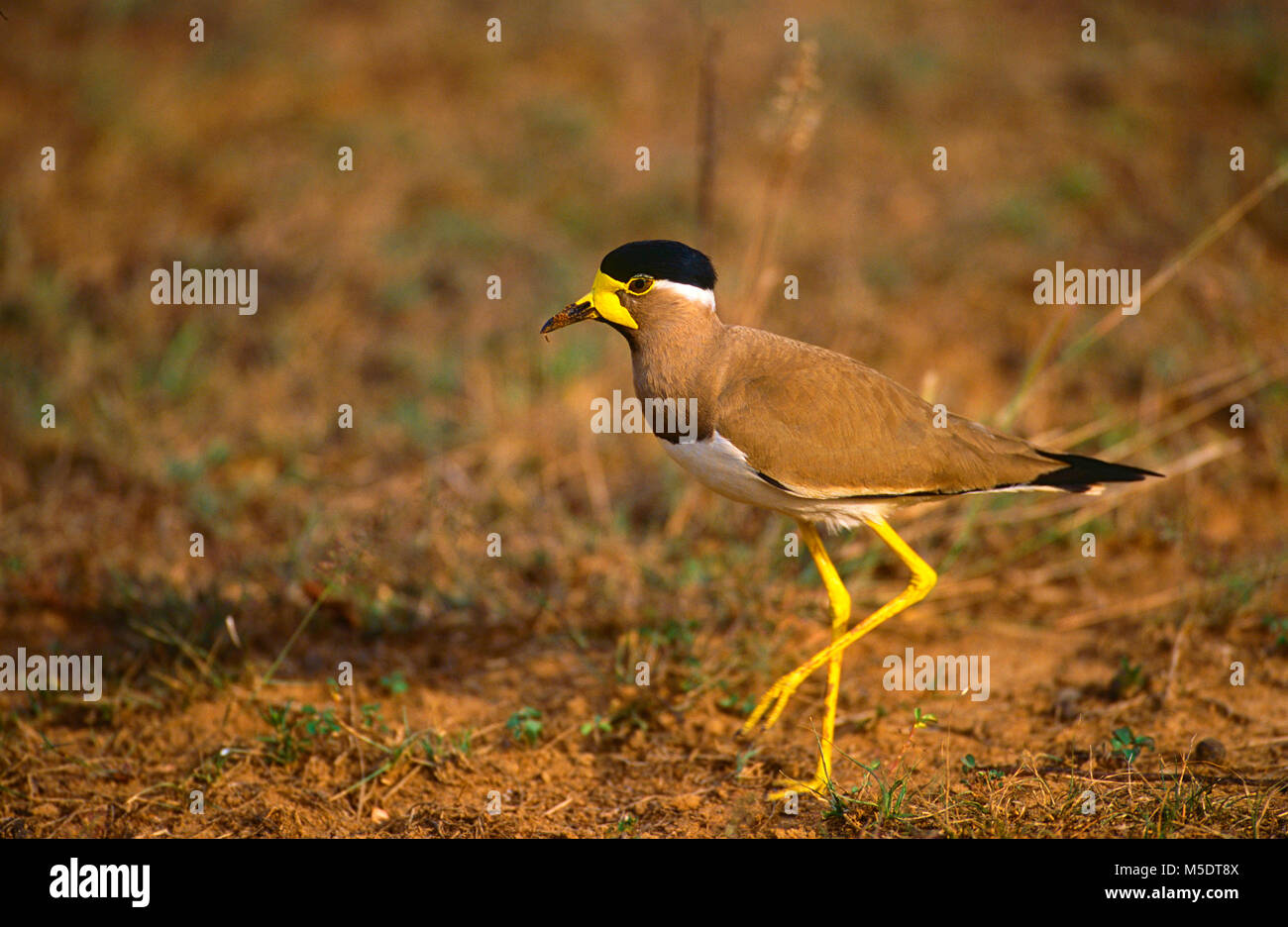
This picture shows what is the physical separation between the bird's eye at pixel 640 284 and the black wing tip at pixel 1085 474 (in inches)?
63.9

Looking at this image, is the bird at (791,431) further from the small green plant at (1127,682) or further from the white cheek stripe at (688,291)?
the small green plant at (1127,682)

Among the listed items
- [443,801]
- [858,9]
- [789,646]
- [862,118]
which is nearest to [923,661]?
[789,646]

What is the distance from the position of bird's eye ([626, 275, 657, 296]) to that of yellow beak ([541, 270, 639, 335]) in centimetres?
3

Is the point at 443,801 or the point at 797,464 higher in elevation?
the point at 797,464

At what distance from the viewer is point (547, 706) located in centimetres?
461

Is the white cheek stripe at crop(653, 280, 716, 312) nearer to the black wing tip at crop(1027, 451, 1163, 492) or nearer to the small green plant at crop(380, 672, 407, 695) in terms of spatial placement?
the black wing tip at crop(1027, 451, 1163, 492)

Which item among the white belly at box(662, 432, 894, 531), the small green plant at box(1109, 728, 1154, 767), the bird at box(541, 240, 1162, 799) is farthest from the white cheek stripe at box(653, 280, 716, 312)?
the small green plant at box(1109, 728, 1154, 767)

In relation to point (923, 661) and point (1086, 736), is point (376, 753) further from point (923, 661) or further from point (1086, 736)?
point (1086, 736)

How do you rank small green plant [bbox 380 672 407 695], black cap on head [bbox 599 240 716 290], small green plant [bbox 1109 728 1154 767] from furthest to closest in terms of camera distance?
small green plant [bbox 380 672 407 695]
black cap on head [bbox 599 240 716 290]
small green plant [bbox 1109 728 1154 767]

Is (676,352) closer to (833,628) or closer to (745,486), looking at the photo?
(745,486)

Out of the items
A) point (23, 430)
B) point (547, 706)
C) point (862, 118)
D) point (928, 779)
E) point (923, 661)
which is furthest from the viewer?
point (862, 118)

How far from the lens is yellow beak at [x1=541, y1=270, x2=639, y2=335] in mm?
4125

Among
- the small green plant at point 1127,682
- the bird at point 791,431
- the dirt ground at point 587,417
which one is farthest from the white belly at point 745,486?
the small green plant at point 1127,682

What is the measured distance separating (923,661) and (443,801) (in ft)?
7.14
